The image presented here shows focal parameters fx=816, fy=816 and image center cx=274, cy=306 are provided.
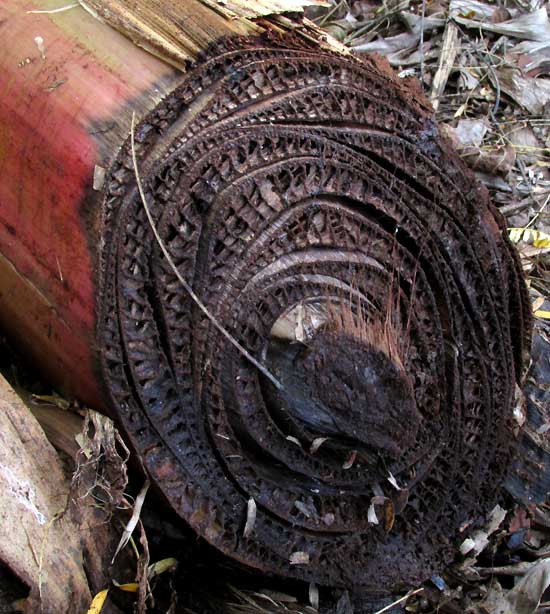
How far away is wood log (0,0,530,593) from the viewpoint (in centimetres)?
143

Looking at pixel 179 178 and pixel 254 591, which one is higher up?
pixel 179 178

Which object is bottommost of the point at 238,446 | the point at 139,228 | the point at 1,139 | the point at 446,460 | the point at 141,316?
the point at 446,460

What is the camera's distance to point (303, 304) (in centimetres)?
153

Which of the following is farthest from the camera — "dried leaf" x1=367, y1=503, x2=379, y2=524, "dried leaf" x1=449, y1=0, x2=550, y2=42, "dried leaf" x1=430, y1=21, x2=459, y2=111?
"dried leaf" x1=449, y1=0, x2=550, y2=42

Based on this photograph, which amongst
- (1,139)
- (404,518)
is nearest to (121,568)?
(404,518)

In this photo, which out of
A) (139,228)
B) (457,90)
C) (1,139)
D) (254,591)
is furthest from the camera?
(457,90)

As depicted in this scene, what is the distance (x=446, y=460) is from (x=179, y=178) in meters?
0.90

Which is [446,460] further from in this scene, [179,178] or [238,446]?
[179,178]

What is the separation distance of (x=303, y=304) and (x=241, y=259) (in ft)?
0.48

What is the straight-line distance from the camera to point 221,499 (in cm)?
157

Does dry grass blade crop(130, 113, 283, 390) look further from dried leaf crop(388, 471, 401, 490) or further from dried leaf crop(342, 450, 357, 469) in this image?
dried leaf crop(388, 471, 401, 490)

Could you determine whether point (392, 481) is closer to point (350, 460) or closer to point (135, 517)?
point (350, 460)

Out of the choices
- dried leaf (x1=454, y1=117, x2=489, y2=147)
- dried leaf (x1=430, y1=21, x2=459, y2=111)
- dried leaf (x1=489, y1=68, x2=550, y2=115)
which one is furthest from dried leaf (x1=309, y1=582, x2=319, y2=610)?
dried leaf (x1=489, y1=68, x2=550, y2=115)

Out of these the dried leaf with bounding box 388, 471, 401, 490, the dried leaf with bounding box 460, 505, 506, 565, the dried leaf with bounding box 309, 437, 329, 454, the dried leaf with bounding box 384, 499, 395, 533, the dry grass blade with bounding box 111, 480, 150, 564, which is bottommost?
the dried leaf with bounding box 460, 505, 506, 565
